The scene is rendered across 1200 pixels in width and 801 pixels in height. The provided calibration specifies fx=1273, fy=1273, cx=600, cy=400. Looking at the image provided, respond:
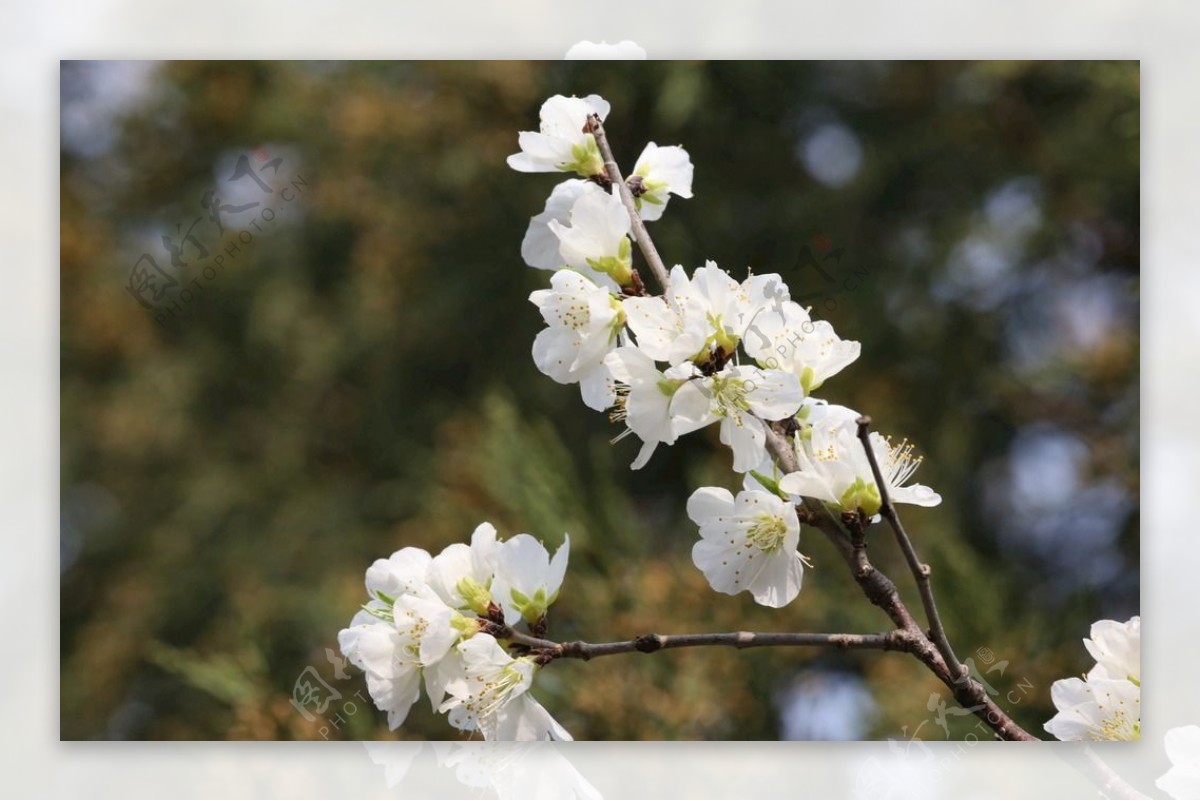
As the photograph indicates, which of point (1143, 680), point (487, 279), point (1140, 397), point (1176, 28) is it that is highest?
point (1176, 28)

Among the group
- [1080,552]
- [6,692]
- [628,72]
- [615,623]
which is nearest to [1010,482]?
[1080,552]

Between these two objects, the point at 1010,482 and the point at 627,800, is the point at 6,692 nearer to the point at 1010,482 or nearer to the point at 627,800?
the point at 627,800

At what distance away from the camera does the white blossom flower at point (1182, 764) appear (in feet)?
4.71

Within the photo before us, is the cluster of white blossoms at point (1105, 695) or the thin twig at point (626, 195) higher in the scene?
the thin twig at point (626, 195)

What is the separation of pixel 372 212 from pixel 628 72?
1.48 feet

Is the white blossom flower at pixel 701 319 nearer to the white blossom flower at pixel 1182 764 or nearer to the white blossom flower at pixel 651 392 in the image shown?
the white blossom flower at pixel 651 392

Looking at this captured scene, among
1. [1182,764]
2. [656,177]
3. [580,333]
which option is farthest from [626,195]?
[1182,764]

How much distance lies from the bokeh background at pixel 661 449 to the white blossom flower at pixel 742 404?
0.62 meters

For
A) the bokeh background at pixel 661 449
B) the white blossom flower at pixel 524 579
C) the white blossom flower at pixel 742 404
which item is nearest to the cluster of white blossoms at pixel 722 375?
the white blossom flower at pixel 742 404

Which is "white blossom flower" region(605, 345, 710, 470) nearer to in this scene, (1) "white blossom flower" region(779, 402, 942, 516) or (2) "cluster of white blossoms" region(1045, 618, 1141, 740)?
(1) "white blossom flower" region(779, 402, 942, 516)

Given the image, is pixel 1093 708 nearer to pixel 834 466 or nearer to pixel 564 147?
pixel 834 466

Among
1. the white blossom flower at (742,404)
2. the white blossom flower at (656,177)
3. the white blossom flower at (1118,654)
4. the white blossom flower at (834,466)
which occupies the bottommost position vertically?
the white blossom flower at (1118,654)

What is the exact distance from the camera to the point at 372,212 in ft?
6.23

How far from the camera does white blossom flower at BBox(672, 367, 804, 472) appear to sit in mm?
1107
